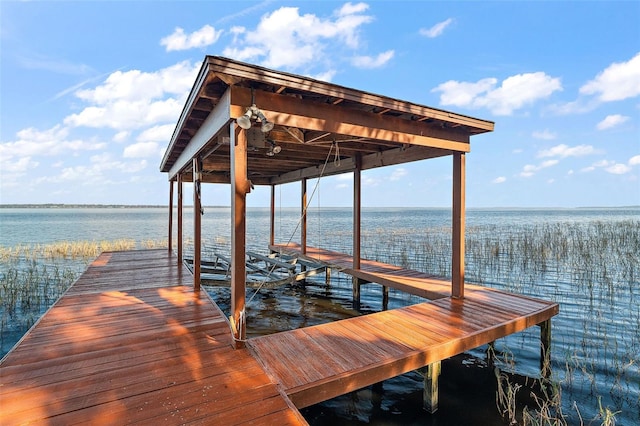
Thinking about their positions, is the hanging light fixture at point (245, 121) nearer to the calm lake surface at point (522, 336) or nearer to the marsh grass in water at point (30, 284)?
the calm lake surface at point (522, 336)

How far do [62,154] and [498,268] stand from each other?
1895 inches

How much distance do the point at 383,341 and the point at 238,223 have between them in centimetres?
218

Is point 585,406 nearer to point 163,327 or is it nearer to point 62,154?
point 163,327

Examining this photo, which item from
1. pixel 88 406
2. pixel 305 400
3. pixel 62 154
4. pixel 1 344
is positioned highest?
pixel 62 154

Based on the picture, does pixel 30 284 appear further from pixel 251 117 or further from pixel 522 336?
pixel 522 336

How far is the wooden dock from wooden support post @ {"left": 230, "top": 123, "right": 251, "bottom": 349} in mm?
275

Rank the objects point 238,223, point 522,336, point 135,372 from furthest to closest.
Result: point 522,336 < point 238,223 < point 135,372

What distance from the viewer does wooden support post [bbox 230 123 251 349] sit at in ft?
10.4

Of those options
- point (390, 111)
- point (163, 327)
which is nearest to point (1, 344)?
point (163, 327)

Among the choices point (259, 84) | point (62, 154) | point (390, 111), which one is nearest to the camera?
point (259, 84)

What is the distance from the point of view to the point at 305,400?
249cm

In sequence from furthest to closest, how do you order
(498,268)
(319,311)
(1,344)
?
(498,268) < (319,311) < (1,344)

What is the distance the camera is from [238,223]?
3170 mm

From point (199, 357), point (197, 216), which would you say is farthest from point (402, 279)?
point (199, 357)
